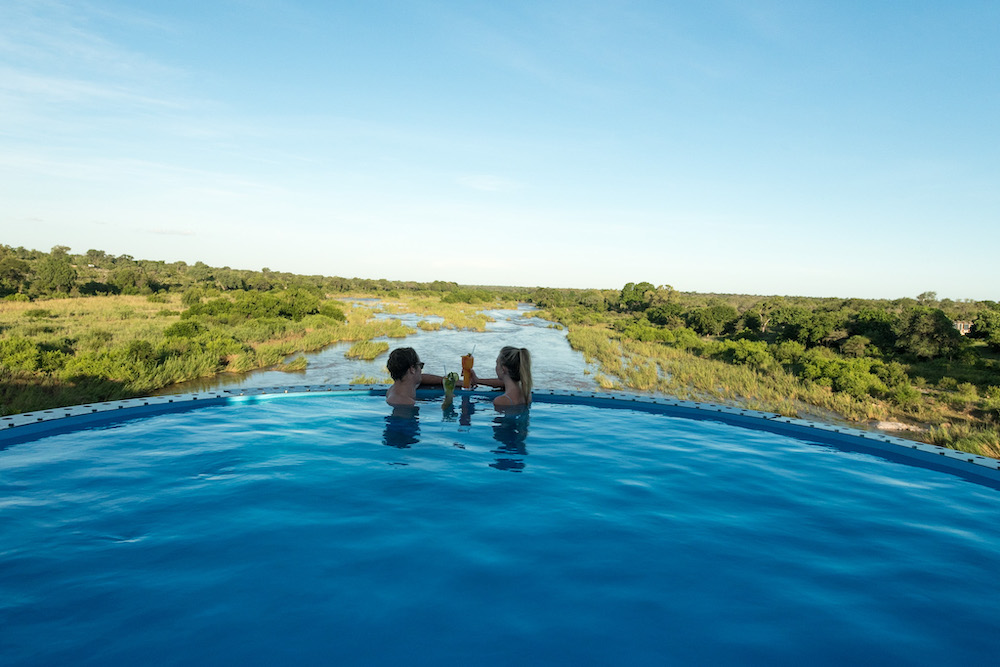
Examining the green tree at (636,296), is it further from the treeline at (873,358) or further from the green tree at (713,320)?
the green tree at (713,320)

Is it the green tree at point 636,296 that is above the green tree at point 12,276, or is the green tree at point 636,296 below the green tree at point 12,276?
above

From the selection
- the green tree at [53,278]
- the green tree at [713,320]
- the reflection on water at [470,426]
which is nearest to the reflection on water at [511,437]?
the reflection on water at [470,426]

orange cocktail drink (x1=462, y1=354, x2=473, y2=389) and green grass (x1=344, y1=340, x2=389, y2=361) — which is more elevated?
orange cocktail drink (x1=462, y1=354, x2=473, y2=389)

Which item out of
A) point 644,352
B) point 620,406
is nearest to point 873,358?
point 644,352

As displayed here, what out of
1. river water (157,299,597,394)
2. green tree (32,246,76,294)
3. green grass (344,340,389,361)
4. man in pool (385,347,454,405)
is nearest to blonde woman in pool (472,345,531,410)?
man in pool (385,347,454,405)

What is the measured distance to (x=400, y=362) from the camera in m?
6.62

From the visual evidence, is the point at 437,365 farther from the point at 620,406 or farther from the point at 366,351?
the point at 620,406

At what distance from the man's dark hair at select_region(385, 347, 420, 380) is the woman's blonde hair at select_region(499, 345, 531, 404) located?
123 centimetres

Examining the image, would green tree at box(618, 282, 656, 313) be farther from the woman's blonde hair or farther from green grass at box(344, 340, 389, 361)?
the woman's blonde hair

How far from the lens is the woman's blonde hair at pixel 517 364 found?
6570 mm

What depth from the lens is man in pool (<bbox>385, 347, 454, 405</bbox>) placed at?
6.61m

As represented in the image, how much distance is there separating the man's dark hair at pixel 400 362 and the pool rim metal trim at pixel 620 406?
1276mm

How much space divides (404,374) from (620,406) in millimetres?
3650

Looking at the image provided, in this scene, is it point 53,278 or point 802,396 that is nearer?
point 802,396
